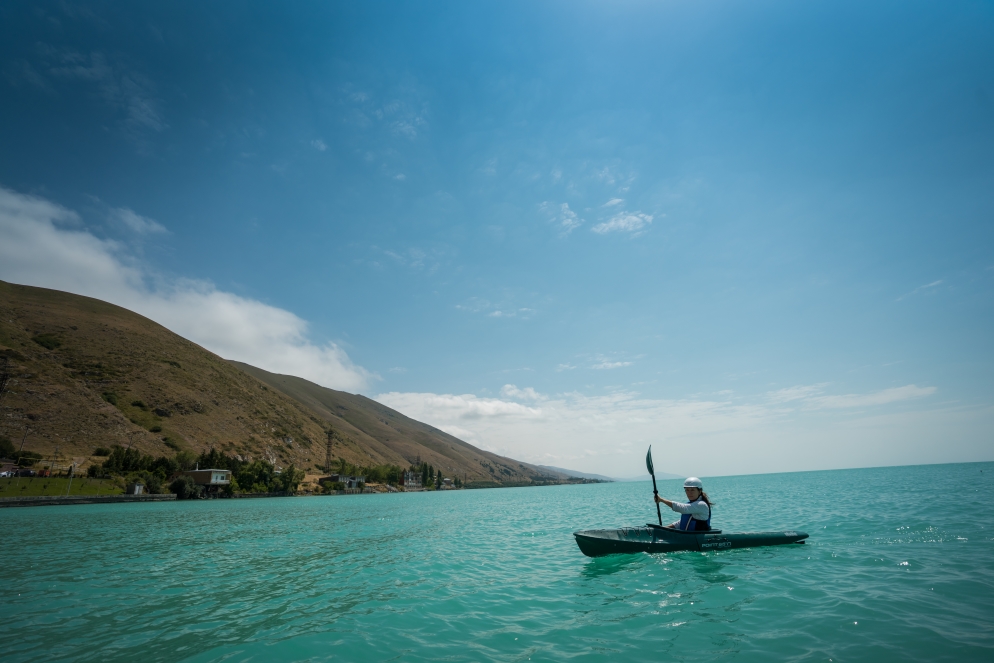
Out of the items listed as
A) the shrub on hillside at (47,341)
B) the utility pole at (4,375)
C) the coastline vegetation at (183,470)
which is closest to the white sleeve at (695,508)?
the coastline vegetation at (183,470)

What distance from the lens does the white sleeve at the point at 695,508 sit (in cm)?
1909

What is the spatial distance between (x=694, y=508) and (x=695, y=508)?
5 cm

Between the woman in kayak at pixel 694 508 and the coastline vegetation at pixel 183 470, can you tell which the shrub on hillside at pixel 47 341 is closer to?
the coastline vegetation at pixel 183 470

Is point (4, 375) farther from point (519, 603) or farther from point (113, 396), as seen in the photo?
point (519, 603)

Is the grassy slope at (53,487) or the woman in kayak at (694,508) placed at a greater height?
the woman in kayak at (694,508)

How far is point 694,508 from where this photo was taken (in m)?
19.1

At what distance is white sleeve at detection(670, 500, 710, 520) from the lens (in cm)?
1909

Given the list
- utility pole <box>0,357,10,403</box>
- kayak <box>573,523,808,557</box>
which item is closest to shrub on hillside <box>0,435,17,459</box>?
utility pole <box>0,357,10,403</box>

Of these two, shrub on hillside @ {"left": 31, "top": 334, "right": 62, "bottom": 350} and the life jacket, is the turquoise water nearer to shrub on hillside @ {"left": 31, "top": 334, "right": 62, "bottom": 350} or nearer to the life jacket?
the life jacket

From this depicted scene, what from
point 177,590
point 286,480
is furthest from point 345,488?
point 177,590

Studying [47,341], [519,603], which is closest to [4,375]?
[47,341]

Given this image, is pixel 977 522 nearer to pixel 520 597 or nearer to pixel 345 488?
pixel 520 597

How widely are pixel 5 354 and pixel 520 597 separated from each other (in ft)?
581

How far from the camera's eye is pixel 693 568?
17.4m
